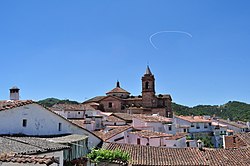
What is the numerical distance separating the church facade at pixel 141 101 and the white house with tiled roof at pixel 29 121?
4445 cm

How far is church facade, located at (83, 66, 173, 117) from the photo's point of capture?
64.7 metres

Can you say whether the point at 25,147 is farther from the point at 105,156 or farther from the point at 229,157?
the point at 229,157

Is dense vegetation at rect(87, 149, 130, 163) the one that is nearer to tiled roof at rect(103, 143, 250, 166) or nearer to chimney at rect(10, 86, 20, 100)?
tiled roof at rect(103, 143, 250, 166)

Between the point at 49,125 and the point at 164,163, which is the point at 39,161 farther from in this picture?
the point at 164,163

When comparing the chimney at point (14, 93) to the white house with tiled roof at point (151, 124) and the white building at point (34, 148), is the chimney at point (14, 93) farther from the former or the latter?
the white house with tiled roof at point (151, 124)

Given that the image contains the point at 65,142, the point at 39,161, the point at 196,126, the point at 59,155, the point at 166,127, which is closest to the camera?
the point at 39,161

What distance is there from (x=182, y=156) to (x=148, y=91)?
4799cm

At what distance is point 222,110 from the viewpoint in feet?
401

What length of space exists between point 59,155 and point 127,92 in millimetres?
60031

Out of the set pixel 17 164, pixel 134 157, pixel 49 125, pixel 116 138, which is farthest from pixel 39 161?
pixel 116 138

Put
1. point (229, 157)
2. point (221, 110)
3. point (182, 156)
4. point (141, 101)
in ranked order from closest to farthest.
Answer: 1. point (229, 157)
2. point (182, 156)
3. point (141, 101)
4. point (221, 110)

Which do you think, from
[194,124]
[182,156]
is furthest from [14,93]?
[194,124]

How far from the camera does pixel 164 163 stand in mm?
20359

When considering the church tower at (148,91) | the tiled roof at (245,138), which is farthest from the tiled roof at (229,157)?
the church tower at (148,91)
